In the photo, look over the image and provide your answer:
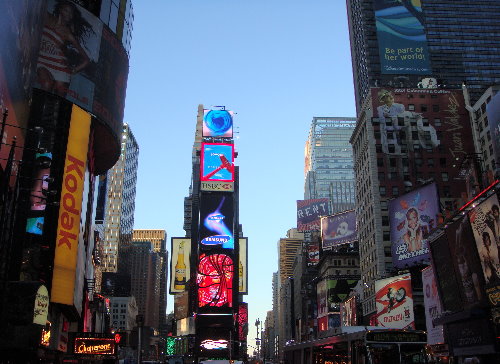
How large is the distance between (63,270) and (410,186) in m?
68.5

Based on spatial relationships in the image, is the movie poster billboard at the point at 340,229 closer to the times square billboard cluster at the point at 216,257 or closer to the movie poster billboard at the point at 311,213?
the times square billboard cluster at the point at 216,257

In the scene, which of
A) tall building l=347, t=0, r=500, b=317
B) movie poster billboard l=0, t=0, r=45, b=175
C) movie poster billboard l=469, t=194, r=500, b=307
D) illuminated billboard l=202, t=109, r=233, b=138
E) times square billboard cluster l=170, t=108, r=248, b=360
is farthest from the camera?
illuminated billboard l=202, t=109, r=233, b=138

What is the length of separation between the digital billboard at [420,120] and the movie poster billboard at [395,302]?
1189 inches

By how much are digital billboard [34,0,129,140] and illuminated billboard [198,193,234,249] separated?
51.6m

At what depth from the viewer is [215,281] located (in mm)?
101250

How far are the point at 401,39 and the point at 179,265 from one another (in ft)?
240

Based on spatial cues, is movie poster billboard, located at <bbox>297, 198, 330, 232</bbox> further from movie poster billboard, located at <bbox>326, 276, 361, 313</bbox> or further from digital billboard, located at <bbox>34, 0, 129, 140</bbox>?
digital billboard, located at <bbox>34, 0, 129, 140</bbox>

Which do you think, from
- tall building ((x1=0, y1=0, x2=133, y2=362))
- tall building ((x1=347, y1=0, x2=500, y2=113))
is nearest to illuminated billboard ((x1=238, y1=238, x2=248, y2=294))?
tall building ((x1=347, y1=0, x2=500, y2=113))

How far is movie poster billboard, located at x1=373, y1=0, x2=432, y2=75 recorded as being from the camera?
117 metres

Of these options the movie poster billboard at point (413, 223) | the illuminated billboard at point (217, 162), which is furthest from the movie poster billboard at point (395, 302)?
the illuminated billboard at point (217, 162)

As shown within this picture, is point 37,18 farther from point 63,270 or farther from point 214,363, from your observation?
point 214,363

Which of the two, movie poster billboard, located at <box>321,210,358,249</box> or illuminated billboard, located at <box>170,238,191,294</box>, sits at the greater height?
movie poster billboard, located at <box>321,210,358,249</box>

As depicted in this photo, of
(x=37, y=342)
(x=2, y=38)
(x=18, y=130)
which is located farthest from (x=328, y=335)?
(x=2, y=38)

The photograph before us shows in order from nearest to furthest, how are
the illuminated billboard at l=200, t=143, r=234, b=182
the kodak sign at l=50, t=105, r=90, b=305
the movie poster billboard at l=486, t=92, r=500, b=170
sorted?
the kodak sign at l=50, t=105, r=90, b=305, the movie poster billboard at l=486, t=92, r=500, b=170, the illuminated billboard at l=200, t=143, r=234, b=182
